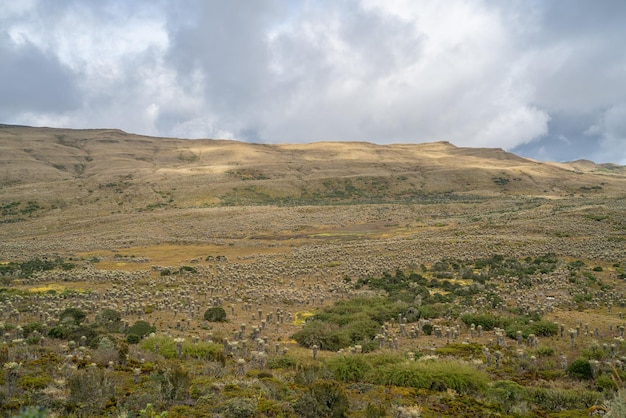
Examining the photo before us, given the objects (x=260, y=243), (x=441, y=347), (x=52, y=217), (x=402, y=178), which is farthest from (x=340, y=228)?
(x=402, y=178)

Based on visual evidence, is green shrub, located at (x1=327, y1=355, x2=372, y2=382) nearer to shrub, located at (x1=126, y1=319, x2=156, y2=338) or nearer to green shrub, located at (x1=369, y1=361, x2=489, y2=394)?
green shrub, located at (x1=369, y1=361, x2=489, y2=394)

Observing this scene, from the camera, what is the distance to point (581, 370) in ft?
41.0

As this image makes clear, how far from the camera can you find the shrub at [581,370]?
40.6ft

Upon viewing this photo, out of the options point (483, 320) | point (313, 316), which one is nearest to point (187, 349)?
point (313, 316)

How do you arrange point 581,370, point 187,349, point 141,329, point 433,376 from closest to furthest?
point 433,376, point 581,370, point 187,349, point 141,329

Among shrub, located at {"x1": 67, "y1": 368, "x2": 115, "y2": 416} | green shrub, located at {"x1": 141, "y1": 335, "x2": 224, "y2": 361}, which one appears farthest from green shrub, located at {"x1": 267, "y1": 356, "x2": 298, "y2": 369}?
shrub, located at {"x1": 67, "y1": 368, "x2": 115, "y2": 416}

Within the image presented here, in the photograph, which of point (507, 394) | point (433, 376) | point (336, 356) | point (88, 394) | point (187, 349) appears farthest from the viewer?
point (187, 349)

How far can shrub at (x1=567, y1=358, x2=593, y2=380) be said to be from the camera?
1237cm

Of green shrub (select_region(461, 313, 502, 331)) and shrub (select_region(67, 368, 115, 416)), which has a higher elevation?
green shrub (select_region(461, 313, 502, 331))

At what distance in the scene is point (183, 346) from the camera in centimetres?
1495

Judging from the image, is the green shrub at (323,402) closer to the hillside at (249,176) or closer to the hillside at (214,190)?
the hillside at (214,190)

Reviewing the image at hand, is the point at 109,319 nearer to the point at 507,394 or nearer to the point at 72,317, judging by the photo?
the point at 72,317

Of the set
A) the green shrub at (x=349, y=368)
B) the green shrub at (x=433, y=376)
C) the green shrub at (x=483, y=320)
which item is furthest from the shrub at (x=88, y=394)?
the green shrub at (x=483, y=320)

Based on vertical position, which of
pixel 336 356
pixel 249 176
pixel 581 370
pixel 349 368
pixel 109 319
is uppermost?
pixel 249 176
